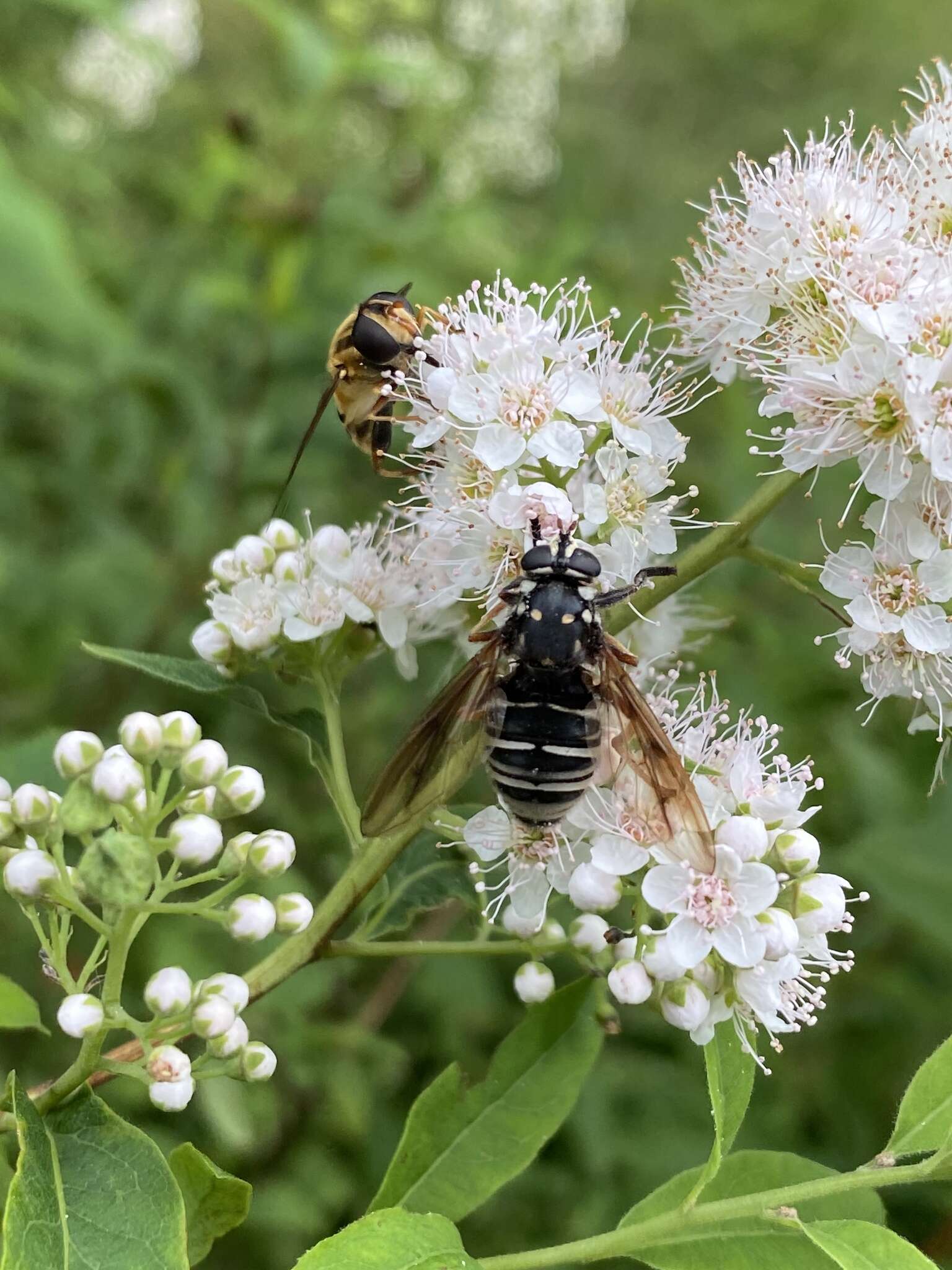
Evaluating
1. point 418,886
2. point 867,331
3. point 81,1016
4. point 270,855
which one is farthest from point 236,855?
point 867,331

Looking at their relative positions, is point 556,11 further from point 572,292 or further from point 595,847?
point 595,847

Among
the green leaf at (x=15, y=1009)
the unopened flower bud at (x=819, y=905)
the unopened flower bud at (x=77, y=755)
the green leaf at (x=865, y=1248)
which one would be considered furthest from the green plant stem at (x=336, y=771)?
the green leaf at (x=865, y=1248)

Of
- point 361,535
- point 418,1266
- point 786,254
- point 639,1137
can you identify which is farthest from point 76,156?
point 418,1266

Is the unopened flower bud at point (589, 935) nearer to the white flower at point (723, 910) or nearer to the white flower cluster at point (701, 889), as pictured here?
the white flower cluster at point (701, 889)

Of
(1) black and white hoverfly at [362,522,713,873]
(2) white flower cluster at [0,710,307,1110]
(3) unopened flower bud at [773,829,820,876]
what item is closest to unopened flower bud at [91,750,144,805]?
(2) white flower cluster at [0,710,307,1110]

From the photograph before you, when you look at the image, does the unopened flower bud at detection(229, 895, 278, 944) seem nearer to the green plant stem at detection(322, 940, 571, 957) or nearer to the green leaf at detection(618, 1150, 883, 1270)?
the green plant stem at detection(322, 940, 571, 957)

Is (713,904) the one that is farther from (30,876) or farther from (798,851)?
(30,876)
